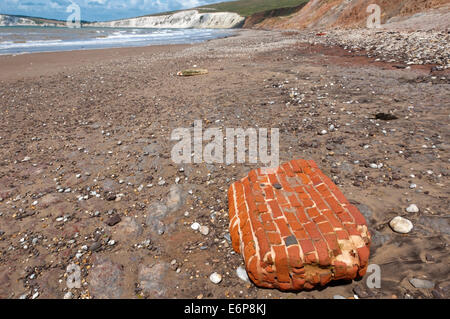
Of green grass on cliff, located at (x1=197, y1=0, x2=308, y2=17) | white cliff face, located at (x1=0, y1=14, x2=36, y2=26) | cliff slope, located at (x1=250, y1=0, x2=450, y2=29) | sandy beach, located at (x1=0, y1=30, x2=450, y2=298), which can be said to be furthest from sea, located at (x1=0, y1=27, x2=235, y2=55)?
white cliff face, located at (x1=0, y1=14, x2=36, y2=26)

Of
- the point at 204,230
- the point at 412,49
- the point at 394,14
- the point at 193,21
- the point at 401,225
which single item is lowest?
the point at 204,230

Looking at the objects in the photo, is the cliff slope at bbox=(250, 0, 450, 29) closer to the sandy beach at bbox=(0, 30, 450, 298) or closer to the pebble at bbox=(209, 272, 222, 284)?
the sandy beach at bbox=(0, 30, 450, 298)

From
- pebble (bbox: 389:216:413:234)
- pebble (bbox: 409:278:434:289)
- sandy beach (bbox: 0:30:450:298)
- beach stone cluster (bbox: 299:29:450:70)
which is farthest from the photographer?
beach stone cluster (bbox: 299:29:450:70)

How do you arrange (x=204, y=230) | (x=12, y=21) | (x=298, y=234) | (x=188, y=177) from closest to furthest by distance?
1. (x=298, y=234)
2. (x=204, y=230)
3. (x=188, y=177)
4. (x=12, y=21)

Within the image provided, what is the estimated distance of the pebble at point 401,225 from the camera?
10.9 feet

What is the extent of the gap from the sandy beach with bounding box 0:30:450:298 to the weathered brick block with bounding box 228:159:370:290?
9.9 inches

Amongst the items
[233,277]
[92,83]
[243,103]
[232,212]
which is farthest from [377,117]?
[92,83]

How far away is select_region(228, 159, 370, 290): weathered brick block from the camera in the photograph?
9.10ft

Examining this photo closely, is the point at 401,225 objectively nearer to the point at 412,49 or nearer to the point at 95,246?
the point at 95,246

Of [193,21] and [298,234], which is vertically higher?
[193,21]

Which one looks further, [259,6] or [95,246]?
[259,6]

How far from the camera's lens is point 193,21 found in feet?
468

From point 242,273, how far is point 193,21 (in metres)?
165

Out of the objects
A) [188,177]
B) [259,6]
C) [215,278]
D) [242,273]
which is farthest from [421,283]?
[259,6]
